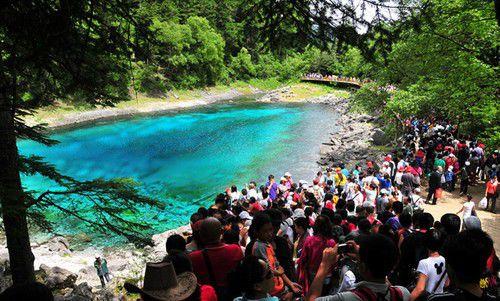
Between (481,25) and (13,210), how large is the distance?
10473 millimetres

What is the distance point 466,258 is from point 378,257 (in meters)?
0.49

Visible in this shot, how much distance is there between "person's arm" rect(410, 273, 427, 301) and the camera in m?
2.95

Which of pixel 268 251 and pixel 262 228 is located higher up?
pixel 262 228

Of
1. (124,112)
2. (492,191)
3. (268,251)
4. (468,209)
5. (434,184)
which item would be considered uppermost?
→ (268,251)

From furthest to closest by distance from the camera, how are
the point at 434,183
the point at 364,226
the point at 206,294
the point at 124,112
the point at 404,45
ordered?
the point at 124,112
the point at 404,45
the point at 434,183
the point at 364,226
the point at 206,294

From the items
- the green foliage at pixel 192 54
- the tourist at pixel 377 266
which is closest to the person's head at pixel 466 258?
the tourist at pixel 377 266

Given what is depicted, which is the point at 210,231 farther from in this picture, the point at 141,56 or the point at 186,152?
the point at 186,152

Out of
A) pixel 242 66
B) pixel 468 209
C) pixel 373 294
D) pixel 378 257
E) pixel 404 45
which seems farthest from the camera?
pixel 242 66

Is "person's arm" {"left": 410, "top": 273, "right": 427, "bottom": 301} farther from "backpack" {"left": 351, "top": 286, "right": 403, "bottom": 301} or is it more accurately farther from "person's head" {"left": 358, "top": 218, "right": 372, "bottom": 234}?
"person's head" {"left": 358, "top": 218, "right": 372, "bottom": 234}

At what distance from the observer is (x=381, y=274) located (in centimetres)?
211

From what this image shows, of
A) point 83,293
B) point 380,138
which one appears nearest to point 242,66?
point 380,138

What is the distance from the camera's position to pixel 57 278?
7391 mm

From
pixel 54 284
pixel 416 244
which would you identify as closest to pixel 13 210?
pixel 416 244

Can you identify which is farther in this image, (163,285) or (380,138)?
(380,138)
